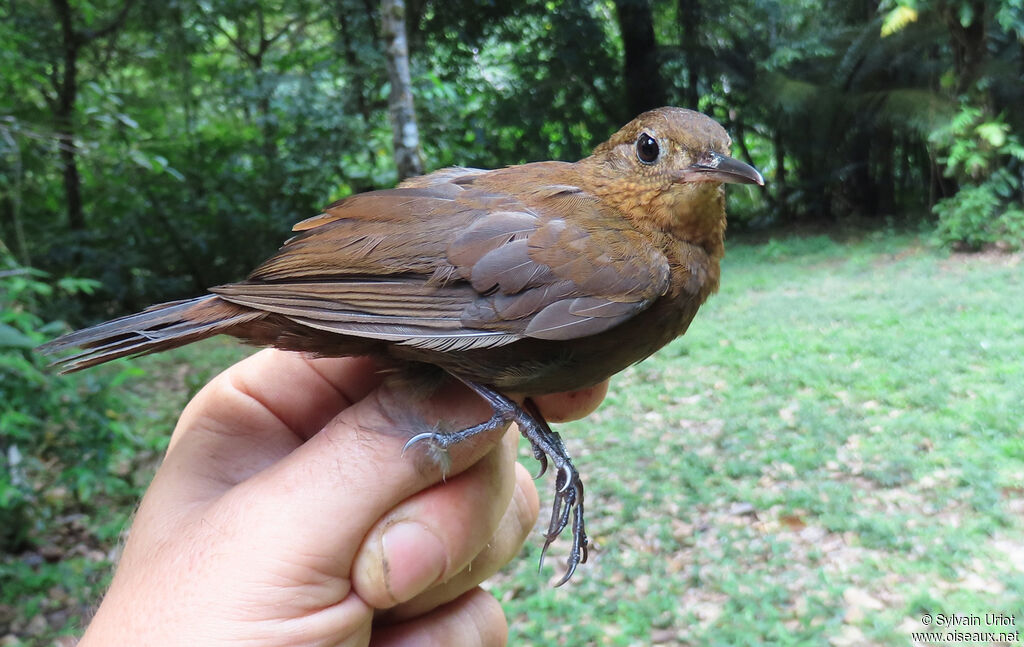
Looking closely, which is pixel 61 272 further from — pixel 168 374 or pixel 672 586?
pixel 672 586

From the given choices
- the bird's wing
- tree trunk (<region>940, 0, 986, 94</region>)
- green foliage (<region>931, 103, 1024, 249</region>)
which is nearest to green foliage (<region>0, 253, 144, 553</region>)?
the bird's wing

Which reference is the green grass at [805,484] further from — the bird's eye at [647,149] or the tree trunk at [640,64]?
the tree trunk at [640,64]

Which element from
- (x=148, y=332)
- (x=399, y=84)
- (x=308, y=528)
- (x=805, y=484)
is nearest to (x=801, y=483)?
(x=805, y=484)

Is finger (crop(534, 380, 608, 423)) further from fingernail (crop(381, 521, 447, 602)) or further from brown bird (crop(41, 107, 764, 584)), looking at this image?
fingernail (crop(381, 521, 447, 602))

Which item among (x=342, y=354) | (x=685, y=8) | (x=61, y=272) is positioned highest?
(x=685, y=8)

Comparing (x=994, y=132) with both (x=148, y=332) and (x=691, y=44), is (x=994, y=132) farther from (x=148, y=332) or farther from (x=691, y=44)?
(x=148, y=332)

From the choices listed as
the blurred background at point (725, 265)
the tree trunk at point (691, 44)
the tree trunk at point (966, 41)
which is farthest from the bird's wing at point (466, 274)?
the tree trunk at point (691, 44)

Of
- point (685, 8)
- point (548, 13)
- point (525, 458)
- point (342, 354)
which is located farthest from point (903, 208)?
point (342, 354)
